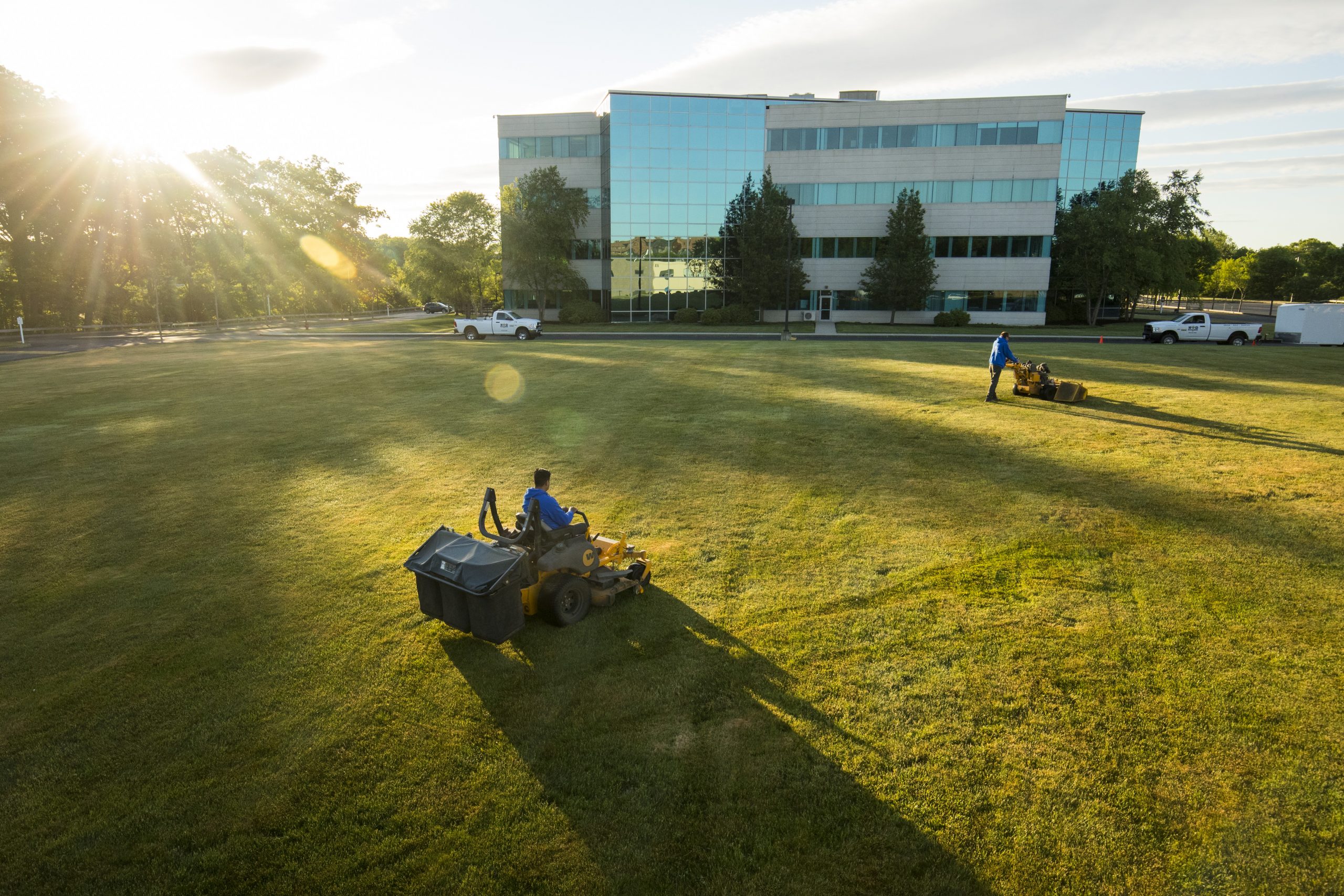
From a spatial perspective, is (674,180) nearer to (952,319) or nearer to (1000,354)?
(952,319)

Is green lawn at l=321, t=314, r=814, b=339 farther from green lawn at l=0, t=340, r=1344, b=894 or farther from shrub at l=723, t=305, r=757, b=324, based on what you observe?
green lawn at l=0, t=340, r=1344, b=894

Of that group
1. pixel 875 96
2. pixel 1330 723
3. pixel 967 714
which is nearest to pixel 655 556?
pixel 967 714

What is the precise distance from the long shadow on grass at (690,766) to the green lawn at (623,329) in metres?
40.1

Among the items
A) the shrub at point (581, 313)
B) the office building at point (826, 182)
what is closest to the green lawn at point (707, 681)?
the shrub at point (581, 313)

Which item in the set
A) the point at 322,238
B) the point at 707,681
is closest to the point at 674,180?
the point at 322,238

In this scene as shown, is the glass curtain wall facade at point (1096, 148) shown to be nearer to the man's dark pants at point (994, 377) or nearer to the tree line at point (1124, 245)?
the tree line at point (1124, 245)

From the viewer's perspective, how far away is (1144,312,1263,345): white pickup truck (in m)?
37.2

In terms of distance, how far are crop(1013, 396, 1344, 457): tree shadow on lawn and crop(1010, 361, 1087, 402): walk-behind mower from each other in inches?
12.3

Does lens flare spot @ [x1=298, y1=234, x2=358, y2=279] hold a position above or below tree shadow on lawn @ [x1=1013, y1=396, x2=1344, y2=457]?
above

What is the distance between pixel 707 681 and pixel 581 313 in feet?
174

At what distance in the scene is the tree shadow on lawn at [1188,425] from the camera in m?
14.2

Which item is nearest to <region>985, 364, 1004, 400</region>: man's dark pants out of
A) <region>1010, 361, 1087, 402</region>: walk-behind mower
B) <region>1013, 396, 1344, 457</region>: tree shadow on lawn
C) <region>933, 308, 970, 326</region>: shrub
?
<region>1013, 396, 1344, 457</region>: tree shadow on lawn

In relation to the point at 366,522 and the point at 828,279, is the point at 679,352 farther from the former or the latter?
the point at 828,279

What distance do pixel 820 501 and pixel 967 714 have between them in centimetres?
550
